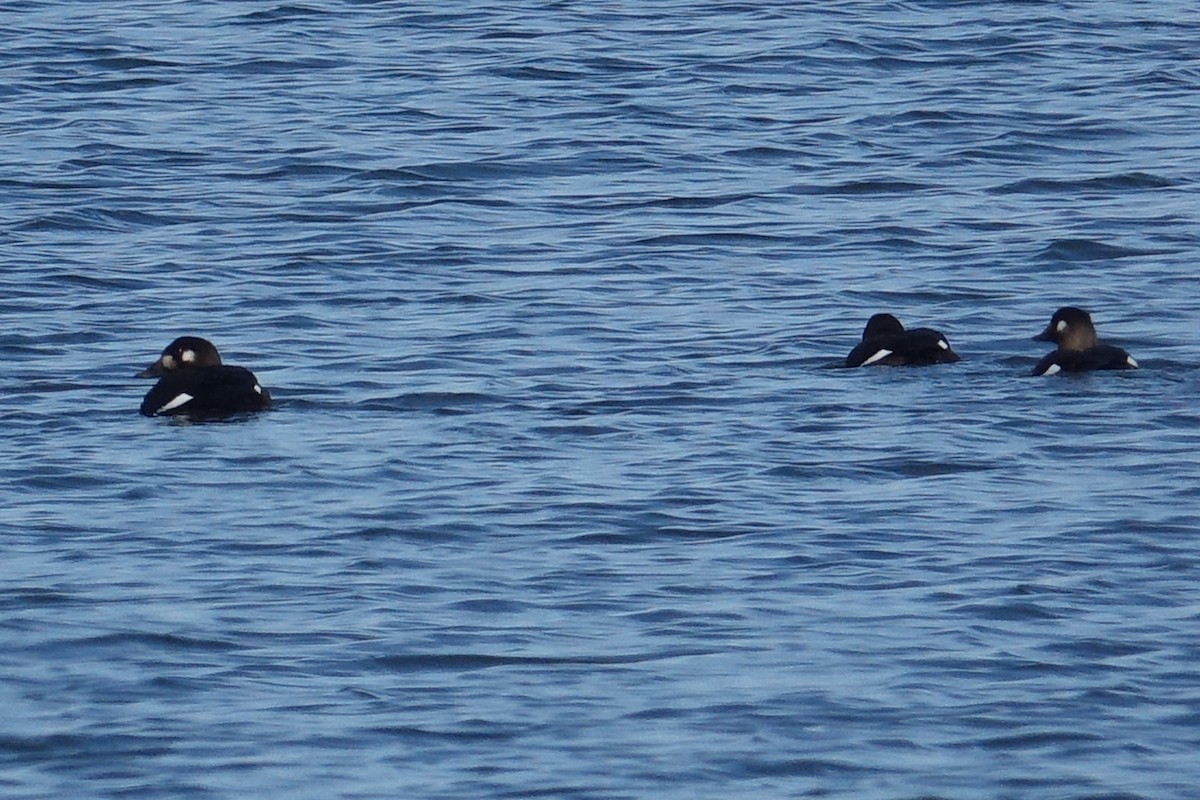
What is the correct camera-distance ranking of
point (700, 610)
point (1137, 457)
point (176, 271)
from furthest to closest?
point (176, 271), point (1137, 457), point (700, 610)

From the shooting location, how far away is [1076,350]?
14.4m

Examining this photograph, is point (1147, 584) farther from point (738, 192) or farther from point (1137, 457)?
point (738, 192)

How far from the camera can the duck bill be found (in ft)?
47.7

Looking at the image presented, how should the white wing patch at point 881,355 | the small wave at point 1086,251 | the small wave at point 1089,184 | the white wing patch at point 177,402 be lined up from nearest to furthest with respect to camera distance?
1. the white wing patch at point 177,402
2. the white wing patch at point 881,355
3. the small wave at point 1086,251
4. the small wave at point 1089,184

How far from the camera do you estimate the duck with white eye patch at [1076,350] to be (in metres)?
14.3

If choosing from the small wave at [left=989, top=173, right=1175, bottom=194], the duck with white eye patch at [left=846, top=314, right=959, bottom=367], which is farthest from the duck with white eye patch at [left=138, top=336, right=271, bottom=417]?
the small wave at [left=989, top=173, right=1175, bottom=194]

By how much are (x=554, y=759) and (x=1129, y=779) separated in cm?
179

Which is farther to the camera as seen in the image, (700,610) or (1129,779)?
(700,610)

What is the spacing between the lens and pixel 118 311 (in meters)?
16.6

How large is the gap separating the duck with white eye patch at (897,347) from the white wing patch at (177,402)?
137 inches

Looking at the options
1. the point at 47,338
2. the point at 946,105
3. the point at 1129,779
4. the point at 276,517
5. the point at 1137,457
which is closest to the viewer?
the point at 1129,779

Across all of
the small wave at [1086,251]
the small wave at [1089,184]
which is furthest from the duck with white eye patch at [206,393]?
the small wave at [1089,184]

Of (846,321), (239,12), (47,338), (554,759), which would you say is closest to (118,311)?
(47,338)

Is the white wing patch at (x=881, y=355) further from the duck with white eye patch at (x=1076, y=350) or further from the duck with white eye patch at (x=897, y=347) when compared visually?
the duck with white eye patch at (x=1076, y=350)
